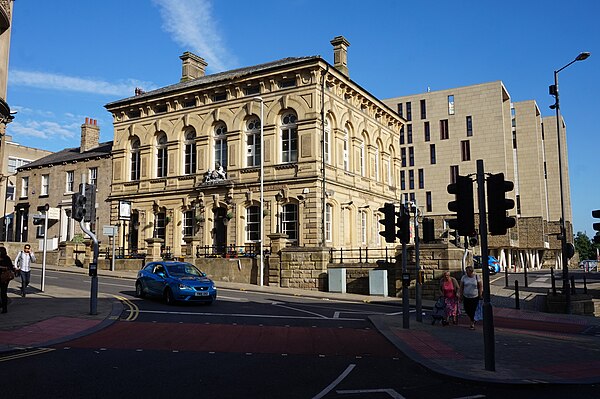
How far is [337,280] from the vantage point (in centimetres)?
2464

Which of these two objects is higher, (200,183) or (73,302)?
(200,183)

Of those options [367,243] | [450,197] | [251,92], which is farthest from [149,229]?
[450,197]

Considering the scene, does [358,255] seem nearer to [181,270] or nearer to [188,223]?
[188,223]

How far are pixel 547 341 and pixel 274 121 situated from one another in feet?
73.3

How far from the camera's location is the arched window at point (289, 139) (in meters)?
30.9

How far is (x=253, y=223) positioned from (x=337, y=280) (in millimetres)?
8611

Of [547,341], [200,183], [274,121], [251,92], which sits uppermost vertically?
[251,92]

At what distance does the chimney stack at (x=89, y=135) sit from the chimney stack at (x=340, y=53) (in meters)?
22.2

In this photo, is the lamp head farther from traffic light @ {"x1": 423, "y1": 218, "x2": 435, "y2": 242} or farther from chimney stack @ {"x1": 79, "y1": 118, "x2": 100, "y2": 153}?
chimney stack @ {"x1": 79, "y1": 118, "x2": 100, "y2": 153}

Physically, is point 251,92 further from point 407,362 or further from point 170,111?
point 407,362

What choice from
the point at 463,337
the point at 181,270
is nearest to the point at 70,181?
the point at 181,270

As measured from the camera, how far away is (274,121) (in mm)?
31109

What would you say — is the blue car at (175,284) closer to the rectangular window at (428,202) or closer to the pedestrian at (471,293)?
the pedestrian at (471,293)

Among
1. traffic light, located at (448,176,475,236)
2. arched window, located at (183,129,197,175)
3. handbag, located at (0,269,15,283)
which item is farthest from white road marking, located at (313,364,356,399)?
arched window, located at (183,129,197,175)
